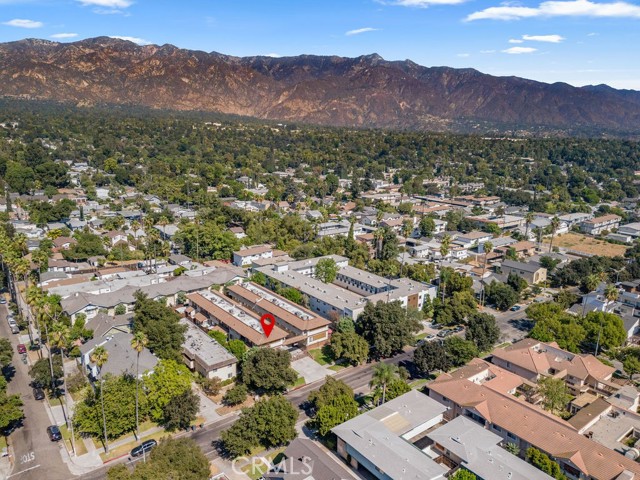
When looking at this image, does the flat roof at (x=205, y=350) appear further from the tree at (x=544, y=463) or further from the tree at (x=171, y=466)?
the tree at (x=544, y=463)

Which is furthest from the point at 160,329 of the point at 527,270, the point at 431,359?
the point at 527,270

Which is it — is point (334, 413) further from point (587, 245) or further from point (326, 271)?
point (587, 245)

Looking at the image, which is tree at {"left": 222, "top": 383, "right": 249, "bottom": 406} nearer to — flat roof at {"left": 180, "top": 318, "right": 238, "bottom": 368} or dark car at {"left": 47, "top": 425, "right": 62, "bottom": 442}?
flat roof at {"left": 180, "top": 318, "right": 238, "bottom": 368}

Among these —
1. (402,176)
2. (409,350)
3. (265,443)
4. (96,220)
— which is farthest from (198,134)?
(265,443)

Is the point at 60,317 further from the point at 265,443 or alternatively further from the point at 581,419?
the point at 581,419

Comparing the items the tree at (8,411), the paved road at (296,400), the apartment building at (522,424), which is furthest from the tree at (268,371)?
the tree at (8,411)
